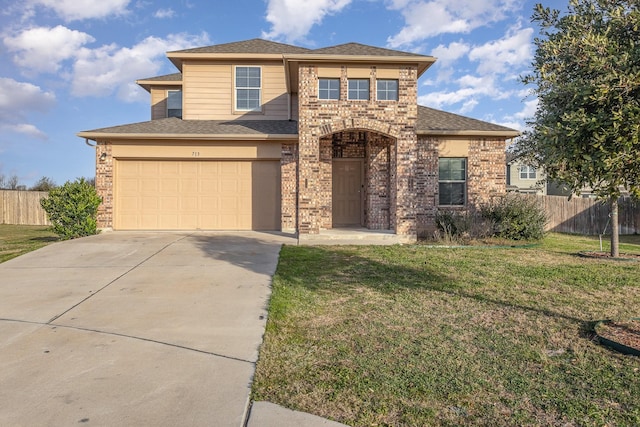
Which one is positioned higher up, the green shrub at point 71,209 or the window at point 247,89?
the window at point 247,89

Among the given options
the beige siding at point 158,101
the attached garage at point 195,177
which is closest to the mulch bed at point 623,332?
the attached garage at point 195,177

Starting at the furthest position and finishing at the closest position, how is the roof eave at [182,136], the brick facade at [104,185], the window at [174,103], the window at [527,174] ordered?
the window at [527,174], the window at [174,103], the brick facade at [104,185], the roof eave at [182,136]

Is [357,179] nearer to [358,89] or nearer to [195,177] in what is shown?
[358,89]

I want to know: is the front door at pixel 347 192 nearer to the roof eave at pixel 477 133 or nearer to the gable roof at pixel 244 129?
the gable roof at pixel 244 129

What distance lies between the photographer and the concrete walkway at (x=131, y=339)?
2.98 meters

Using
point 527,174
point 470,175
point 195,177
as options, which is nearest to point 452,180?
point 470,175

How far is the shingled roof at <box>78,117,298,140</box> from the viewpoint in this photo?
12.2 meters

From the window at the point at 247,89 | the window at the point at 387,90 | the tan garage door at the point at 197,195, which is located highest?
the window at the point at 247,89

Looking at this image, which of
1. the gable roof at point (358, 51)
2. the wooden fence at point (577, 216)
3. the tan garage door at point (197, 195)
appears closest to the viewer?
the gable roof at point (358, 51)

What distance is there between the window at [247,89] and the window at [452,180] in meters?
6.80

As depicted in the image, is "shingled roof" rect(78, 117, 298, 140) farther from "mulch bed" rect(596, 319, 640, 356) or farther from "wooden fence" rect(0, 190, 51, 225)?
"wooden fence" rect(0, 190, 51, 225)

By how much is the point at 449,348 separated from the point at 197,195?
34.0 feet

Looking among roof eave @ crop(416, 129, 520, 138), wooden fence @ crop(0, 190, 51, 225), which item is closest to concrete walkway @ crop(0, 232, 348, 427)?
roof eave @ crop(416, 129, 520, 138)

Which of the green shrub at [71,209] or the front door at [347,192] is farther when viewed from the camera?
the front door at [347,192]
